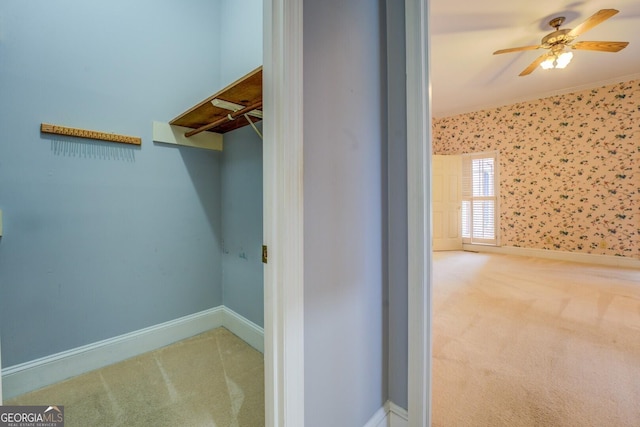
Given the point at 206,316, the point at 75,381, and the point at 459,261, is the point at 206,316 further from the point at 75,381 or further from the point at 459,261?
the point at 459,261

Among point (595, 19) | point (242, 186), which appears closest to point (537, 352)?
point (242, 186)

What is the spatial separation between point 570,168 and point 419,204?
16.4ft

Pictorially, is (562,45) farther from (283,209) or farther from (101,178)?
(101,178)

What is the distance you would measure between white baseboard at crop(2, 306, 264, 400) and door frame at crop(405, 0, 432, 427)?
1.11m

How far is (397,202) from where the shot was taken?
4.00 feet

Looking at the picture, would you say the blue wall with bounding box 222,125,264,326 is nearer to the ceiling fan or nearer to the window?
the ceiling fan

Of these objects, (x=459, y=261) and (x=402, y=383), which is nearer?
(x=402, y=383)

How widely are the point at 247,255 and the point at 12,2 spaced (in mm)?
1917

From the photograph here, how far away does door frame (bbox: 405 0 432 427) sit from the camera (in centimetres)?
112

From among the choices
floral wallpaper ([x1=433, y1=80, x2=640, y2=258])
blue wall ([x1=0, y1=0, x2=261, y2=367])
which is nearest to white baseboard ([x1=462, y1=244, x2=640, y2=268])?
floral wallpaper ([x1=433, y1=80, x2=640, y2=258])

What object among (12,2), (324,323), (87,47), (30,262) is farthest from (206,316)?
(12,2)

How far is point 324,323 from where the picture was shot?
0.97 m

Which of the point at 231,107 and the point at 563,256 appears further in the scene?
the point at 563,256

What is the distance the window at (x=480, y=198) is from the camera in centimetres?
523
